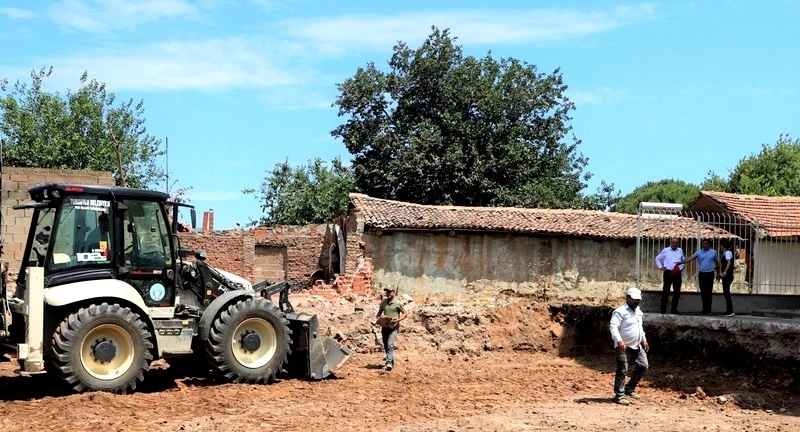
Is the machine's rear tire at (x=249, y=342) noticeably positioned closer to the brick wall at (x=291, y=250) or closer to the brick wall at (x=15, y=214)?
the brick wall at (x=15, y=214)

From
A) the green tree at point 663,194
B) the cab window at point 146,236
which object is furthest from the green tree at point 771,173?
the cab window at point 146,236

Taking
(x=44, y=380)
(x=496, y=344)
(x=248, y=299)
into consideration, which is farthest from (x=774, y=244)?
(x=44, y=380)

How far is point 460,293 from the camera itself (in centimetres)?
2748

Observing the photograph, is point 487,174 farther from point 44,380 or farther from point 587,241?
point 44,380

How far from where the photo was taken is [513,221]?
28.3 metres

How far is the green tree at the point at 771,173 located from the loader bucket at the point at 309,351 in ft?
120

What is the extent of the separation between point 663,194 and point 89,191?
52.4m

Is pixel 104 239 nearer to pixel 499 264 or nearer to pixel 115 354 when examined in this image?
pixel 115 354

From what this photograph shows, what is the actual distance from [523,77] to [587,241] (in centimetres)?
→ 1340

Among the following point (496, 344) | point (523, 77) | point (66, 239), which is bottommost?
point (496, 344)

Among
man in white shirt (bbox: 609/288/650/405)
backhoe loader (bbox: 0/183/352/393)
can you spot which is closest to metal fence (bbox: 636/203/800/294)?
man in white shirt (bbox: 609/288/650/405)

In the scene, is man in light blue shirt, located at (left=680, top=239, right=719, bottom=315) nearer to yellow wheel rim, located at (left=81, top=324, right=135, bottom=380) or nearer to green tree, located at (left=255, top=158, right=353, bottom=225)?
yellow wheel rim, located at (left=81, top=324, right=135, bottom=380)

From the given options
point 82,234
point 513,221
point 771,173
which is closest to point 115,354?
point 82,234

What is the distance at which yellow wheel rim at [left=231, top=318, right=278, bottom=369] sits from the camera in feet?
45.0
